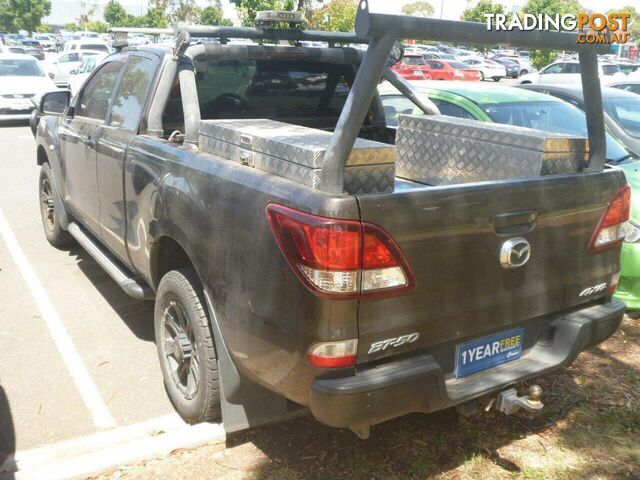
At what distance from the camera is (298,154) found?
2.48 metres

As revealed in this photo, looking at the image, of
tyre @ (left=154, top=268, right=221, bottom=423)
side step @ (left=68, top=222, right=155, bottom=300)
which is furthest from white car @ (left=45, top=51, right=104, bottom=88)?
tyre @ (left=154, top=268, right=221, bottom=423)

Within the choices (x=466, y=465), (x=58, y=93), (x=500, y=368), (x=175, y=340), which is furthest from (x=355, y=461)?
(x=58, y=93)

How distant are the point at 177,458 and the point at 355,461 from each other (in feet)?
2.79

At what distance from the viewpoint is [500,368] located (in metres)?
2.86

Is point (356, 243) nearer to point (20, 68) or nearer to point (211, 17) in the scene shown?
point (20, 68)

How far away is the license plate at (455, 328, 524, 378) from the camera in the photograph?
2711 mm

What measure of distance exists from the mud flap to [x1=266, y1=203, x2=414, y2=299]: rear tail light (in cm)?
71

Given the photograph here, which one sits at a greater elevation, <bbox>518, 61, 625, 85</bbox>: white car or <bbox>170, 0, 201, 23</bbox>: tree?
<bbox>170, 0, 201, 23</bbox>: tree

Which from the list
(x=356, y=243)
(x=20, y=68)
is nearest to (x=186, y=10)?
(x=20, y=68)

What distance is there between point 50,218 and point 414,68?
24.3 metres

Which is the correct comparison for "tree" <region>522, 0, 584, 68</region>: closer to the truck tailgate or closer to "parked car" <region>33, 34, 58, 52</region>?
the truck tailgate

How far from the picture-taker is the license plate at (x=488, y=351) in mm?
2711

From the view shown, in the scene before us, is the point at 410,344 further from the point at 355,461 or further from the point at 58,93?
the point at 58,93

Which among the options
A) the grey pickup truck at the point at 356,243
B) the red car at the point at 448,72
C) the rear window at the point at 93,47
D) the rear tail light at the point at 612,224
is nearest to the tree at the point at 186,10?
the rear window at the point at 93,47
